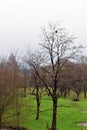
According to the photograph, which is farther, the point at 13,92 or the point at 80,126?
the point at 80,126

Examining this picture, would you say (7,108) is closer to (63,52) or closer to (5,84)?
(5,84)

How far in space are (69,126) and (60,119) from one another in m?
5.14

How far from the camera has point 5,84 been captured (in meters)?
37.1

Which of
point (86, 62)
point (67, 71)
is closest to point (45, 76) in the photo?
point (67, 71)

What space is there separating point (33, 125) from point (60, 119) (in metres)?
6.35

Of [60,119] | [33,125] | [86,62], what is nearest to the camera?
[33,125]

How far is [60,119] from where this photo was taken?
4538cm

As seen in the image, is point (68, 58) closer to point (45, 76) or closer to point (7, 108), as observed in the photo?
point (45, 76)

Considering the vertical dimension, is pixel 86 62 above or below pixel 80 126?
above

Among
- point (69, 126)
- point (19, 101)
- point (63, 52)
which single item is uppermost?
point (63, 52)

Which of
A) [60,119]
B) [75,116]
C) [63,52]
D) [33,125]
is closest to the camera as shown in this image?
[63,52]

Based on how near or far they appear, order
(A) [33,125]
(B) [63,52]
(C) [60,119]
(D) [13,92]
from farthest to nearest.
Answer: (C) [60,119] < (A) [33,125] < (D) [13,92] < (B) [63,52]

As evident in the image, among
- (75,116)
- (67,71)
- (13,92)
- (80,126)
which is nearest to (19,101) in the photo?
(13,92)

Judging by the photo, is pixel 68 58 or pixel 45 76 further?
pixel 45 76
